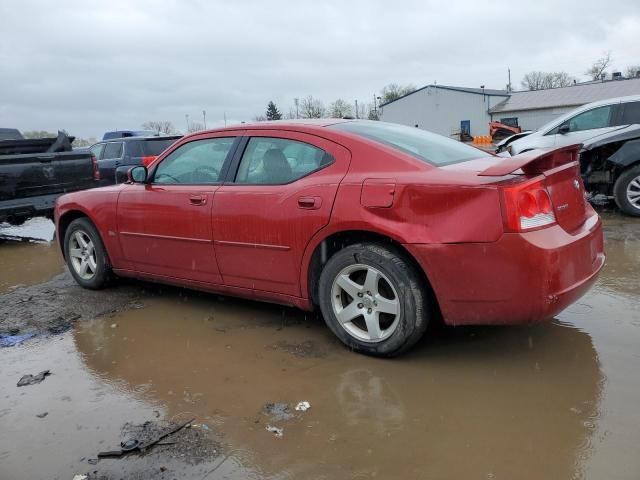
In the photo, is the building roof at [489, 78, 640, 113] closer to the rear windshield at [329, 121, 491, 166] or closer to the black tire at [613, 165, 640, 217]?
the black tire at [613, 165, 640, 217]

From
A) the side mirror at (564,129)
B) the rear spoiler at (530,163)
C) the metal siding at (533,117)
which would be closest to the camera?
the rear spoiler at (530,163)

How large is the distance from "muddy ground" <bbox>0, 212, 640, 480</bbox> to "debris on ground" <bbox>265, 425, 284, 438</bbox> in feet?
0.04

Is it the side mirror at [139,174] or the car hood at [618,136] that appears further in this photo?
the car hood at [618,136]

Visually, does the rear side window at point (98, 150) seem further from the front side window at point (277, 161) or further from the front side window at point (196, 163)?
the front side window at point (277, 161)

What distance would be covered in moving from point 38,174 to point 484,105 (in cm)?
4660

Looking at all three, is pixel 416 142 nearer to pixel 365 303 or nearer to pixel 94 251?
pixel 365 303

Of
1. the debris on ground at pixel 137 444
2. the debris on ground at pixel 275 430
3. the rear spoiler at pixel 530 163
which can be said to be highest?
the rear spoiler at pixel 530 163

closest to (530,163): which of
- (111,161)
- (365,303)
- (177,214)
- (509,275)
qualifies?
(509,275)

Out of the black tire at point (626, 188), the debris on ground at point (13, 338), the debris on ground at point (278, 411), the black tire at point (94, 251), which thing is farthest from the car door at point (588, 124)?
the debris on ground at point (13, 338)

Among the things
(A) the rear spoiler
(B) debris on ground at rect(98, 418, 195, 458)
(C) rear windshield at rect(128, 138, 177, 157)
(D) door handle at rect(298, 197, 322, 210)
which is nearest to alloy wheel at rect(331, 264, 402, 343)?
(D) door handle at rect(298, 197, 322, 210)

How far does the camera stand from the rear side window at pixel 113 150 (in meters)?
12.1

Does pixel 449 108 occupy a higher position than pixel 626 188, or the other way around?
pixel 449 108

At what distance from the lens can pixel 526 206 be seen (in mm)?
2842

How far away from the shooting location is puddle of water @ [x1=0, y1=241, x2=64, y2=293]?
5.85 m
